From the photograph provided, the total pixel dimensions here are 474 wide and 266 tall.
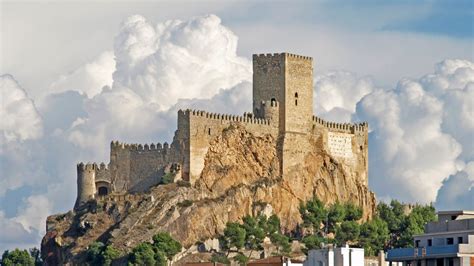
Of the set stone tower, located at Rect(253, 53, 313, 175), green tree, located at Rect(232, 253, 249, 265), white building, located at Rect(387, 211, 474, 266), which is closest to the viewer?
white building, located at Rect(387, 211, 474, 266)

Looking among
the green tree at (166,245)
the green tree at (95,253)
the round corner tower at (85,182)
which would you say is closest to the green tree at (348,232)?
the green tree at (166,245)

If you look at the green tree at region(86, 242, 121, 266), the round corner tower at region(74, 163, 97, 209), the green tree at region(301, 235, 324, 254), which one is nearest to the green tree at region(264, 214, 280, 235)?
the green tree at region(301, 235, 324, 254)

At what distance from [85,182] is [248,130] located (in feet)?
51.2

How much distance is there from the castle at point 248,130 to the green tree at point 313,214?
3.76 m

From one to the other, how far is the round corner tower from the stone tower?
15.8 meters

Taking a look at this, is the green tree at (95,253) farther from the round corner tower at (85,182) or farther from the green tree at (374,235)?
Answer: the green tree at (374,235)

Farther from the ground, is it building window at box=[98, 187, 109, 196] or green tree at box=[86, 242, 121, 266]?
building window at box=[98, 187, 109, 196]

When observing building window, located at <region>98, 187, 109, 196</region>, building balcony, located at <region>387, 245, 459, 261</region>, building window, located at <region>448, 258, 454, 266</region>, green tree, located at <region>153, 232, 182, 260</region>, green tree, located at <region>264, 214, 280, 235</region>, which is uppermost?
building window, located at <region>98, 187, 109, 196</region>

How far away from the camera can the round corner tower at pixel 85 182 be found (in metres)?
193

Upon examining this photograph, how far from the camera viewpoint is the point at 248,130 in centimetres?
19112

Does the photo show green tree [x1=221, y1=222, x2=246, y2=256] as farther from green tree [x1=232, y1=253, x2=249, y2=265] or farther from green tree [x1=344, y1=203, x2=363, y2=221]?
green tree [x1=344, y1=203, x2=363, y2=221]

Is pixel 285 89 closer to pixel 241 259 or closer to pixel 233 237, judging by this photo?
pixel 233 237

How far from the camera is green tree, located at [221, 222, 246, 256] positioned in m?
184

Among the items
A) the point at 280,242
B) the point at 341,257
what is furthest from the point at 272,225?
the point at 341,257
